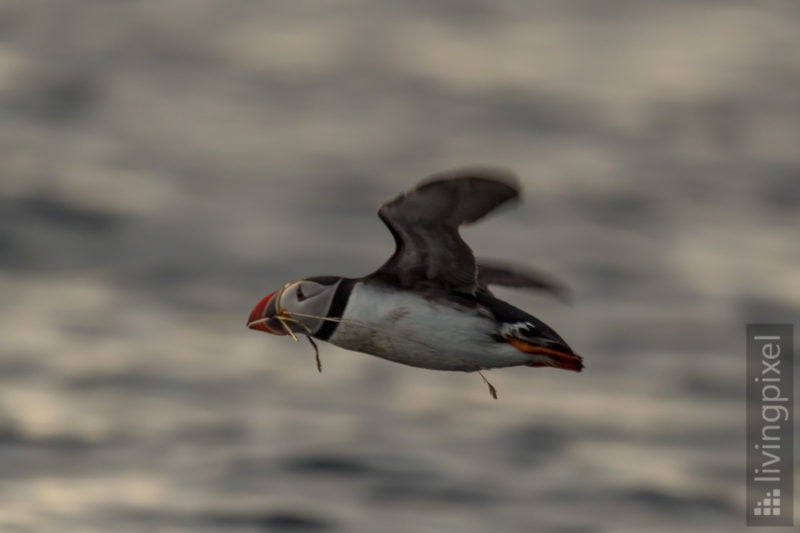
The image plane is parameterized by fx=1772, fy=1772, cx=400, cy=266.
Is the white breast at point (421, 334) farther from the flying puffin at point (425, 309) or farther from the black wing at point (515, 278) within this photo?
the black wing at point (515, 278)

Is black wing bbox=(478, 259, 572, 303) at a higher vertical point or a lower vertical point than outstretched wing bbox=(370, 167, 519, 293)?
higher

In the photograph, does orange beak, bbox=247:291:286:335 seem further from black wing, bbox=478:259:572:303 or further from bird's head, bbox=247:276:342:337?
black wing, bbox=478:259:572:303

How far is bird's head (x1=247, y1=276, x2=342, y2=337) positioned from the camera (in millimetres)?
11664

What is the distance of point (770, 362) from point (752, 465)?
798 cm

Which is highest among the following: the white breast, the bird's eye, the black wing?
the black wing

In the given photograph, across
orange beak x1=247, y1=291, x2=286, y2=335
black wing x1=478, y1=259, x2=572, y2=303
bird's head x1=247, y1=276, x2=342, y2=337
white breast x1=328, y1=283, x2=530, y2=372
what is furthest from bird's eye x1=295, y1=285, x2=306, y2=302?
black wing x1=478, y1=259, x2=572, y2=303

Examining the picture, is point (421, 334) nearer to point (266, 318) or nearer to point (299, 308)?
point (299, 308)

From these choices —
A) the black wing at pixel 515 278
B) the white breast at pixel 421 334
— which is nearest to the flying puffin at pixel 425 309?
the white breast at pixel 421 334

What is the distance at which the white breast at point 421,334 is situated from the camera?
1148 cm

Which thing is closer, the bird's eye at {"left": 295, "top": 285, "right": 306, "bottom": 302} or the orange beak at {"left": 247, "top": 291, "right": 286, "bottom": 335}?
the bird's eye at {"left": 295, "top": 285, "right": 306, "bottom": 302}

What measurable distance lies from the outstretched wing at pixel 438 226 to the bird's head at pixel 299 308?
15.2 inches

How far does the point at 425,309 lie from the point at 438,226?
1.82 ft

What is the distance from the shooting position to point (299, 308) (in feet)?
38.6

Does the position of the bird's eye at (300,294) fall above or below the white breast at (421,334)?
above
